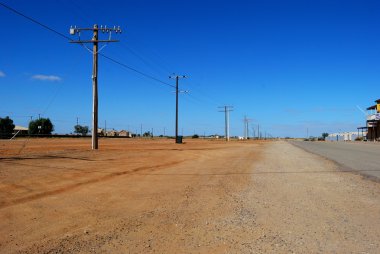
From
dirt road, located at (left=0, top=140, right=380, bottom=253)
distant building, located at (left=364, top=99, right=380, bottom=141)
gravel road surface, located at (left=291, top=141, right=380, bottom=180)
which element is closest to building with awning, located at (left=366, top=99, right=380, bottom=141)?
distant building, located at (left=364, top=99, right=380, bottom=141)

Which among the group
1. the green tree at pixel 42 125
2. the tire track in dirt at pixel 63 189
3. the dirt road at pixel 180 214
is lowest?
the dirt road at pixel 180 214

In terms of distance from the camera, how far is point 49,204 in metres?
9.11

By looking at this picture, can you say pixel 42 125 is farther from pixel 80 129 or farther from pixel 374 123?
pixel 374 123

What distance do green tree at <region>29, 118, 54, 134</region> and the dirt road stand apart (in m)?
105

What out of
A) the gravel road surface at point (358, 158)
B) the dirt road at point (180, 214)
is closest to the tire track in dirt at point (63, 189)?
the dirt road at point (180, 214)

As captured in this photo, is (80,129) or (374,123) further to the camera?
(80,129)

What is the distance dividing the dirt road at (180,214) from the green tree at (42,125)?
105m

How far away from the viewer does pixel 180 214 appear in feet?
28.1

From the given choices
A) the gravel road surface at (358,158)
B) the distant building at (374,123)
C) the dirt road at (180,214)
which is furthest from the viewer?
the distant building at (374,123)

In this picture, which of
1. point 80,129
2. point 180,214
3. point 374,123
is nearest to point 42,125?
point 80,129

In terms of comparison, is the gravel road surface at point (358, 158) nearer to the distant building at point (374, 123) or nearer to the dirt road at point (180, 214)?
the dirt road at point (180, 214)

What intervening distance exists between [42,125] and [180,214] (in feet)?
381

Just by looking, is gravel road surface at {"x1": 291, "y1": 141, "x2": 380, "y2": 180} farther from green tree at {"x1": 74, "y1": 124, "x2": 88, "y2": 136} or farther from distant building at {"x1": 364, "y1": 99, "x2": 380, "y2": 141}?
green tree at {"x1": 74, "y1": 124, "x2": 88, "y2": 136}

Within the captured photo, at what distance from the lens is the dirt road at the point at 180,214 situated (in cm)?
636
